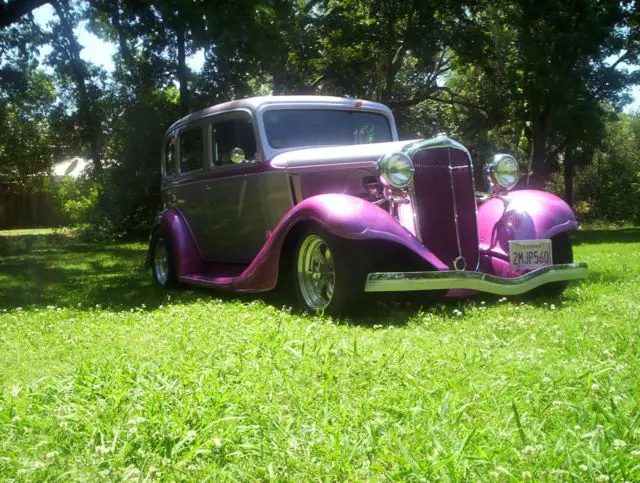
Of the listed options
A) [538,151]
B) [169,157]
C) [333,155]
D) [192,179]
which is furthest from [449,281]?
[538,151]

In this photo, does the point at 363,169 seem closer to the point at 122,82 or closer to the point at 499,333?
the point at 499,333

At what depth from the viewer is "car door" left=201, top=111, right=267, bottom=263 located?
6215 millimetres

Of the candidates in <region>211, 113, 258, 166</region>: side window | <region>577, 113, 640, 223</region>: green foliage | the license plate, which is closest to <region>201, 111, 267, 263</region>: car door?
<region>211, 113, 258, 166</region>: side window

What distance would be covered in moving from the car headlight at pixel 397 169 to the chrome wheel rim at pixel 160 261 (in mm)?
3601

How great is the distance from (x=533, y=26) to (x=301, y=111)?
41.5 feet

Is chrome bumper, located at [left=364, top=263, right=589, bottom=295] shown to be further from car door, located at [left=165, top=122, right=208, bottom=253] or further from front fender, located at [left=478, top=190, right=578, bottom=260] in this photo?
car door, located at [left=165, top=122, right=208, bottom=253]

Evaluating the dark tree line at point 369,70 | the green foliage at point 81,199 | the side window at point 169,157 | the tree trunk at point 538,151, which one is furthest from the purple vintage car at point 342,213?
the green foliage at point 81,199

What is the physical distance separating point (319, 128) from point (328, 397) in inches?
163

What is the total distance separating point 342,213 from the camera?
4578 millimetres

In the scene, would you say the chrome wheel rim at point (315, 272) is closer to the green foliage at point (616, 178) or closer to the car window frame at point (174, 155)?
the car window frame at point (174, 155)

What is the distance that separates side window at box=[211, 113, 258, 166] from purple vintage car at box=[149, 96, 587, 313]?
0.05ft

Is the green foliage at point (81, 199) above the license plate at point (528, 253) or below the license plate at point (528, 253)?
above

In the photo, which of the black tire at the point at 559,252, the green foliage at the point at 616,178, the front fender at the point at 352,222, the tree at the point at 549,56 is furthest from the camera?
the green foliage at the point at 616,178

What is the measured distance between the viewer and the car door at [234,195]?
6215 millimetres
